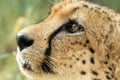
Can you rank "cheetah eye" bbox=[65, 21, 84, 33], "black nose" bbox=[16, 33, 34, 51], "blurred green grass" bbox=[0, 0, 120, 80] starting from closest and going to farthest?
1. "black nose" bbox=[16, 33, 34, 51]
2. "cheetah eye" bbox=[65, 21, 84, 33]
3. "blurred green grass" bbox=[0, 0, 120, 80]

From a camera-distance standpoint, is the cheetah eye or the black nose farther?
the cheetah eye

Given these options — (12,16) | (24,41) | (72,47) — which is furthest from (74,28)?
(12,16)

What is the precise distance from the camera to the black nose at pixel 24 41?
185 inches

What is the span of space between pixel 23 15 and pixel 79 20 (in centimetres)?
380

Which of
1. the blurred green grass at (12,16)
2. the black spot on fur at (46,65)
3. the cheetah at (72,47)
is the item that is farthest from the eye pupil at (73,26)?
the blurred green grass at (12,16)

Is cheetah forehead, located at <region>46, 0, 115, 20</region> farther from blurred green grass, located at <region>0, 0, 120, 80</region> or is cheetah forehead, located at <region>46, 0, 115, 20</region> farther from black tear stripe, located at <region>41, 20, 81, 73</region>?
blurred green grass, located at <region>0, 0, 120, 80</region>

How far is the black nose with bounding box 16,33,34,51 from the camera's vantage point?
15.4ft

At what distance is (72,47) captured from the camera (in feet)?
15.8

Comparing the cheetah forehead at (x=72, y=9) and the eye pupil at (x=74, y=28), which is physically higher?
the cheetah forehead at (x=72, y=9)

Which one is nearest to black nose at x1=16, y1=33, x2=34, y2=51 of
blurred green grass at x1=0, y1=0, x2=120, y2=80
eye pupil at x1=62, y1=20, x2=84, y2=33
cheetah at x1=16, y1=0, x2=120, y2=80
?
cheetah at x1=16, y1=0, x2=120, y2=80

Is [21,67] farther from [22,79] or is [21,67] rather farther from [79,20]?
[22,79]

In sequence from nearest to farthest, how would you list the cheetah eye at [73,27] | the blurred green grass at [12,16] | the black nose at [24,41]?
the black nose at [24,41] → the cheetah eye at [73,27] → the blurred green grass at [12,16]

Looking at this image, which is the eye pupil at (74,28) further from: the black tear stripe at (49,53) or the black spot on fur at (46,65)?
the black spot on fur at (46,65)

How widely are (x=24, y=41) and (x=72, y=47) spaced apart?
0.36 m
